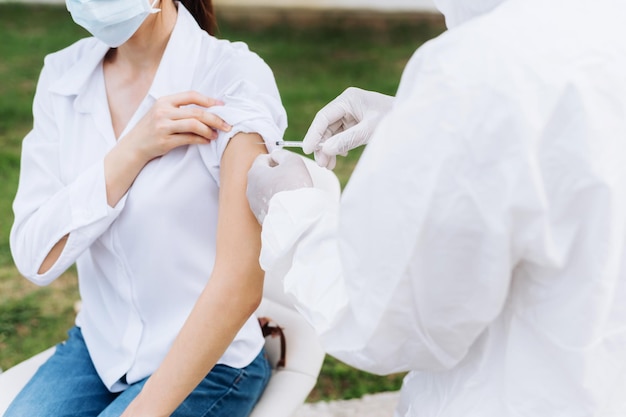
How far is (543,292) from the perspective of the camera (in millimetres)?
960

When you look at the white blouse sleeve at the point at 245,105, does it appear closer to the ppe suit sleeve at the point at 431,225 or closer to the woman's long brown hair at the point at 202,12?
the woman's long brown hair at the point at 202,12

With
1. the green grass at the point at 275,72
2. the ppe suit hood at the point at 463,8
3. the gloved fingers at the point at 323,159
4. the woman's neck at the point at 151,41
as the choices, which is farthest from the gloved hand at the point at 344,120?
the green grass at the point at 275,72

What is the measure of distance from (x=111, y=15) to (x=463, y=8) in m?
0.80

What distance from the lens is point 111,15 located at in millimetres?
1516

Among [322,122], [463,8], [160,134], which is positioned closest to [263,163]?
[322,122]

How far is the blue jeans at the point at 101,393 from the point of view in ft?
5.05

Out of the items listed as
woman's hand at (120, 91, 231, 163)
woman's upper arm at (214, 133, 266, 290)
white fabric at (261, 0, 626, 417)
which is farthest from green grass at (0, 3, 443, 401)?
white fabric at (261, 0, 626, 417)

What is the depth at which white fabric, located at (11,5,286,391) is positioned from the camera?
1.54m

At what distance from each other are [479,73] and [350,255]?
0.88 feet

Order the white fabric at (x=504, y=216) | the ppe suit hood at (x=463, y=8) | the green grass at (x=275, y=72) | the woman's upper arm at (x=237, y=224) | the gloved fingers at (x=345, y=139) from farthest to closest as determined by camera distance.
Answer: the green grass at (x=275, y=72), the woman's upper arm at (x=237, y=224), the gloved fingers at (x=345, y=139), the ppe suit hood at (x=463, y=8), the white fabric at (x=504, y=216)

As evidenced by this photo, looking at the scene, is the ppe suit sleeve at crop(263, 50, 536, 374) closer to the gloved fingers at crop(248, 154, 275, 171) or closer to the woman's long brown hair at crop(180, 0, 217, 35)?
the gloved fingers at crop(248, 154, 275, 171)

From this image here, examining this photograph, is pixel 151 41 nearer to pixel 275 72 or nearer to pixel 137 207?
pixel 137 207

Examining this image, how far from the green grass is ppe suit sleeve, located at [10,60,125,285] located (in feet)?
4.62

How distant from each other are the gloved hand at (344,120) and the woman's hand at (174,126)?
191 mm
